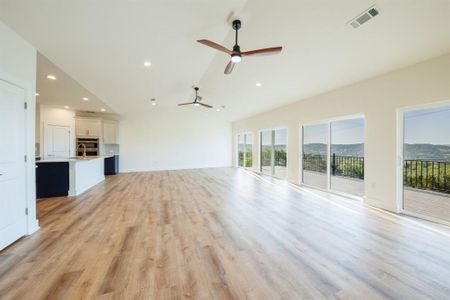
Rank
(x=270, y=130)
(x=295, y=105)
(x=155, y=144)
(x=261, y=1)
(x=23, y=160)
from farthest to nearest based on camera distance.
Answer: (x=155, y=144) → (x=270, y=130) → (x=295, y=105) → (x=23, y=160) → (x=261, y=1)

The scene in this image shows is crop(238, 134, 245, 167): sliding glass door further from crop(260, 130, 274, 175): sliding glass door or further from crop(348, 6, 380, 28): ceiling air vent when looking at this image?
crop(348, 6, 380, 28): ceiling air vent

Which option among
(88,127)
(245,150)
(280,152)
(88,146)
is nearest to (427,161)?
(280,152)

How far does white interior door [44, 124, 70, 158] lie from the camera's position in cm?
698

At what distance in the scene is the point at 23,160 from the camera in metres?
2.70

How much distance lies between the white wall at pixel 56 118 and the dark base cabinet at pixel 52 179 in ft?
9.80

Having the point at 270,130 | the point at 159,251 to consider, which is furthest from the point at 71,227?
the point at 270,130

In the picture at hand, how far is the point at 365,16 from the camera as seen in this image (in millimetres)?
2527

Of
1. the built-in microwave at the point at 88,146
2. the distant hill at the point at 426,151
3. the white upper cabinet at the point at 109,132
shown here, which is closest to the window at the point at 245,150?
the white upper cabinet at the point at 109,132

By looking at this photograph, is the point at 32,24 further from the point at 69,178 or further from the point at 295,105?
the point at 295,105

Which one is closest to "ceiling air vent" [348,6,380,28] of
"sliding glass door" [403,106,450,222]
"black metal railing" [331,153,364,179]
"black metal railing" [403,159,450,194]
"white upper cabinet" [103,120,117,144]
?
"sliding glass door" [403,106,450,222]

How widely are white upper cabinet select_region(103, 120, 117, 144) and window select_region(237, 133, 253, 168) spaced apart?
6160 mm

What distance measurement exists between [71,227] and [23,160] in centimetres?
117

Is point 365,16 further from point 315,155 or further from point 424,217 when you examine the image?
point 315,155

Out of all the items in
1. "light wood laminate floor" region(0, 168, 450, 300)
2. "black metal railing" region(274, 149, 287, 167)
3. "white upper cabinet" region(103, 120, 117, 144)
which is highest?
"white upper cabinet" region(103, 120, 117, 144)
